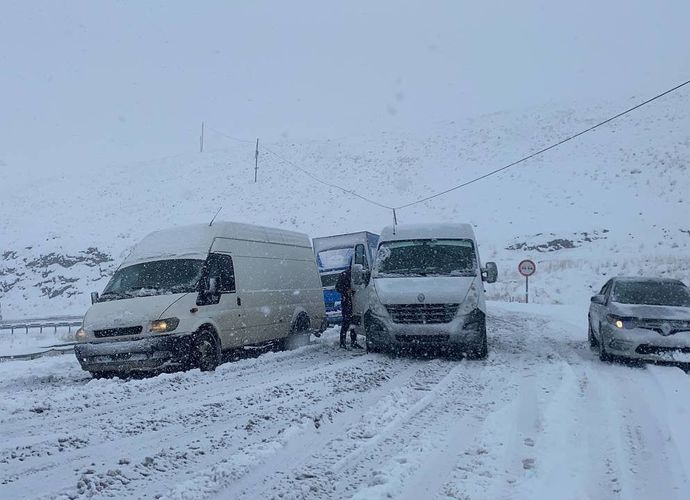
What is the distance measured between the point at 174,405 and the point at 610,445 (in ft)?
15.3

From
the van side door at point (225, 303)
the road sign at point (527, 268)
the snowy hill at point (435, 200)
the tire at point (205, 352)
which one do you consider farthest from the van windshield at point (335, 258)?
the snowy hill at point (435, 200)

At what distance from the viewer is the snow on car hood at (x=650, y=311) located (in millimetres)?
9609

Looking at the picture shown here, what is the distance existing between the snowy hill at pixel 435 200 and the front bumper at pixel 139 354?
2180cm

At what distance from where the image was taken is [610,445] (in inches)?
207

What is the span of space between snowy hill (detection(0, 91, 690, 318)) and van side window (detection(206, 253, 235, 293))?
797 inches

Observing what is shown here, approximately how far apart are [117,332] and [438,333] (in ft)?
16.7

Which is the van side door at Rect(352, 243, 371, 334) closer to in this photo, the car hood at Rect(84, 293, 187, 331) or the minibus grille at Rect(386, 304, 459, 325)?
the minibus grille at Rect(386, 304, 459, 325)

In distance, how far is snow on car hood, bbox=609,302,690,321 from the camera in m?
9.61

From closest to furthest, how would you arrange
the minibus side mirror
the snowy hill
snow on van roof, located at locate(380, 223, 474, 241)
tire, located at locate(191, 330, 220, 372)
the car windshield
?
tire, located at locate(191, 330, 220, 372) < the minibus side mirror < the car windshield < snow on van roof, located at locate(380, 223, 474, 241) < the snowy hill

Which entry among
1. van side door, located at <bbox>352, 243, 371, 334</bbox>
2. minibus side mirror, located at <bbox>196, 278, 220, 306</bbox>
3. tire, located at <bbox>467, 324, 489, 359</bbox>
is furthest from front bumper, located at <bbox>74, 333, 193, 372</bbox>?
tire, located at <bbox>467, 324, 489, 359</bbox>

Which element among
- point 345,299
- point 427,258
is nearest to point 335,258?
point 345,299

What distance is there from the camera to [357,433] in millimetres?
5652

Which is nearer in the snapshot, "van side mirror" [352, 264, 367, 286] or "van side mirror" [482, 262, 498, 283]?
"van side mirror" [482, 262, 498, 283]

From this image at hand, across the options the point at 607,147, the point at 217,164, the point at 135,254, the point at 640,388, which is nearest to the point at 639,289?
the point at 640,388
